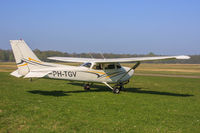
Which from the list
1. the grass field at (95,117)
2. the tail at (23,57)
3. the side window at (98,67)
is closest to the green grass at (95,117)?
the grass field at (95,117)

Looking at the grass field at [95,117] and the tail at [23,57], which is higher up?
the tail at [23,57]

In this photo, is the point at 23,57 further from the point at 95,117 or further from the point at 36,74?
the point at 95,117

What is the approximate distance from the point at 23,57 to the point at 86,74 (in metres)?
3.79

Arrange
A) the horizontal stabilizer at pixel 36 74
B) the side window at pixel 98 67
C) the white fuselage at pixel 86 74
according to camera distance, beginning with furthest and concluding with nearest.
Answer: the side window at pixel 98 67 < the white fuselage at pixel 86 74 < the horizontal stabilizer at pixel 36 74

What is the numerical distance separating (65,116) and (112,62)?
7157 millimetres

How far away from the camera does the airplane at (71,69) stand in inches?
472

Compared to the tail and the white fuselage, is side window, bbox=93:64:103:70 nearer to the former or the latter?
the white fuselage

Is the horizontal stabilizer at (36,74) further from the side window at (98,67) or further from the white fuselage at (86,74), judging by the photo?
the side window at (98,67)

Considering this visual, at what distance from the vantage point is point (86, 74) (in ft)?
45.1

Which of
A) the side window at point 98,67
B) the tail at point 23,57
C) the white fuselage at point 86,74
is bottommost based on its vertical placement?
the white fuselage at point 86,74

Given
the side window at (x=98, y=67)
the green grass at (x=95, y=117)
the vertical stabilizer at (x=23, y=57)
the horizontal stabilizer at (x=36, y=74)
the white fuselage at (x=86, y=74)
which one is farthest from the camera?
the side window at (x=98, y=67)

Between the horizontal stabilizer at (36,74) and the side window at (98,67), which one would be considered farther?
the side window at (98,67)

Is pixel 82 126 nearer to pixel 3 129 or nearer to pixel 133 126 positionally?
pixel 133 126

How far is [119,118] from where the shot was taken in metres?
7.55
